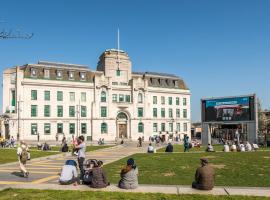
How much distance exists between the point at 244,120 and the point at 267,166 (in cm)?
2737

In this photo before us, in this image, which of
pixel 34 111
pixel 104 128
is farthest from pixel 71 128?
pixel 34 111

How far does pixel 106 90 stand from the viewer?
218ft

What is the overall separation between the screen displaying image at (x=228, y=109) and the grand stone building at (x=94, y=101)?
2248 cm

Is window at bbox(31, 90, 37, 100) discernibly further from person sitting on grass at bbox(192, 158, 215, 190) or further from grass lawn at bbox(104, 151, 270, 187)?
person sitting on grass at bbox(192, 158, 215, 190)

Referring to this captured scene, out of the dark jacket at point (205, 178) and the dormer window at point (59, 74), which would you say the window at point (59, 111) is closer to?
the dormer window at point (59, 74)

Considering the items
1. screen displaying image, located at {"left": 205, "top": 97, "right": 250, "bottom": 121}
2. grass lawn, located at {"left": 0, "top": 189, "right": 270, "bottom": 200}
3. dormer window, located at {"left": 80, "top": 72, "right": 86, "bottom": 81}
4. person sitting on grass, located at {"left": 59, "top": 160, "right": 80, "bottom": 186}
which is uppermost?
dormer window, located at {"left": 80, "top": 72, "right": 86, "bottom": 81}

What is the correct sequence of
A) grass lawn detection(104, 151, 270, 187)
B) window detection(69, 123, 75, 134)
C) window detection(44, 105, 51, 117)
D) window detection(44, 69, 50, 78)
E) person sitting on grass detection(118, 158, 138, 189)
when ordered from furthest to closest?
window detection(69, 123, 75, 134) < window detection(44, 69, 50, 78) < window detection(44, 105, 51, 117) < grass lawn detection(104, 151, 270, 187) < person sitting on grass detection(118, 158, 138, 189)

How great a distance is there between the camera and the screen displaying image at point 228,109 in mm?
46031

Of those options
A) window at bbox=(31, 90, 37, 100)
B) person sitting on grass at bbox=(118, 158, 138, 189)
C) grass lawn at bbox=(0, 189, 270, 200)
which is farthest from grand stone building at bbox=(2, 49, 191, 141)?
person sitting on grass at bbox=(118, 158, 138, 189)

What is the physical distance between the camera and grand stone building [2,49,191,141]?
192ft

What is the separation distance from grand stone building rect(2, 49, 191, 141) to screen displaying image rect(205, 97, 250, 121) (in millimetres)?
22477

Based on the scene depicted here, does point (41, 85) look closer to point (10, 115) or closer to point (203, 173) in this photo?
point (10, 115)

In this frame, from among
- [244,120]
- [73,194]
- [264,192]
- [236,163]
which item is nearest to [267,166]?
[236,163]

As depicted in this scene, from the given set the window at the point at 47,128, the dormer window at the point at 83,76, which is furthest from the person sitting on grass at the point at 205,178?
the dormer window at the point at 83,76
